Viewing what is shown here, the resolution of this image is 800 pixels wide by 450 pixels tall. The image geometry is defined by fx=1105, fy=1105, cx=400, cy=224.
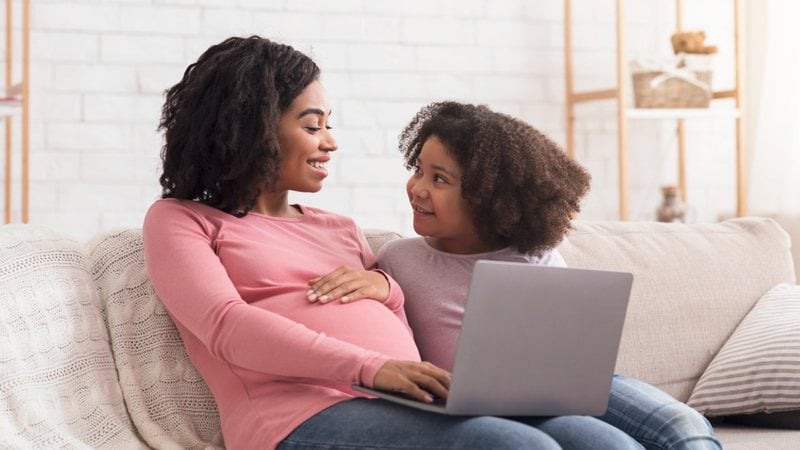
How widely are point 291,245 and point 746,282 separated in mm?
1061

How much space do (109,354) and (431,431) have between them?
66 cm

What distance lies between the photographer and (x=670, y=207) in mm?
3689

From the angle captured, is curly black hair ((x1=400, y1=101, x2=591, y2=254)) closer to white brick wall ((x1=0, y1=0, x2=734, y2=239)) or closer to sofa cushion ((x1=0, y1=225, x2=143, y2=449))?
sofa cushion ((x1=0, y1=225, x2=143, y2=449))

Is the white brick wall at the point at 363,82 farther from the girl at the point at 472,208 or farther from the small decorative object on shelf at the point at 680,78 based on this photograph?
the girl at the point at 472,208

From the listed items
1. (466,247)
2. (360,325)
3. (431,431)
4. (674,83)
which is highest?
(674,83)

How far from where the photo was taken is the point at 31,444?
1.61 metres

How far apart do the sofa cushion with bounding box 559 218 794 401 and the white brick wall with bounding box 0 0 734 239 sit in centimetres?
123

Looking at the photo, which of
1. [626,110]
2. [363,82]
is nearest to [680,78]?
[626,110]

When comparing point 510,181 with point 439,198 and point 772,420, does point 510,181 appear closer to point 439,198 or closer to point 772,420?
point 439,198

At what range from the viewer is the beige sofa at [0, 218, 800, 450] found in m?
1.69

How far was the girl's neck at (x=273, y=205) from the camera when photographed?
1908mm

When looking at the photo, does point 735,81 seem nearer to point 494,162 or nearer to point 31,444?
point 494,162

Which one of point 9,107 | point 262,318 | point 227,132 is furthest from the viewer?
point 9,107

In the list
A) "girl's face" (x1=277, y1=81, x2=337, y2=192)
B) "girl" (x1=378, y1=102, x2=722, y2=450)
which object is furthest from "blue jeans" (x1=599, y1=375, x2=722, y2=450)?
"girl's face" (x1=277, y1=81, x2=337, y2=192)
